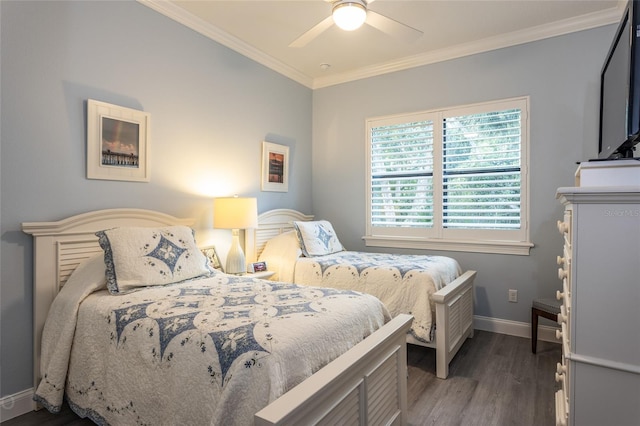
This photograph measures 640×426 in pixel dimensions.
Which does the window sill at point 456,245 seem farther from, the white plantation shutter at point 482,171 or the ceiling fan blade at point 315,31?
the ceiling fan blade at point 315,31

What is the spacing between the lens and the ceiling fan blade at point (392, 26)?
237cm

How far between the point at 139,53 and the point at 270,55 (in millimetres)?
1503

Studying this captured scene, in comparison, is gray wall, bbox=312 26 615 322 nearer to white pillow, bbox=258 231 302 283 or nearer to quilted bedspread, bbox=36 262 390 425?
white pillow, bbox=258 231 302 283

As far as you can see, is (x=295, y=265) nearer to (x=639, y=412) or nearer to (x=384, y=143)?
(x=384, y=143)

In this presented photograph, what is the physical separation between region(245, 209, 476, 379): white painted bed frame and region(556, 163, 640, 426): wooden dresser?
3.67 feet

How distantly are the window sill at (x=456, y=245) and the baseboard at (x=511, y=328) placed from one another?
2.18 ft

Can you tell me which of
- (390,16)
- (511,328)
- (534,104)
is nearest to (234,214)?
(390,16)

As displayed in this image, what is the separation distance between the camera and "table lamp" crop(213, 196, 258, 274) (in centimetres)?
306

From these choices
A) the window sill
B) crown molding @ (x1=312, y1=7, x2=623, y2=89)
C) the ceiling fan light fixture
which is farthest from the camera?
the window sill

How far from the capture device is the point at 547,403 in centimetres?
222

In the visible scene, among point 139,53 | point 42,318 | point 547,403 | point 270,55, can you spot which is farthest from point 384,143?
point 42,318

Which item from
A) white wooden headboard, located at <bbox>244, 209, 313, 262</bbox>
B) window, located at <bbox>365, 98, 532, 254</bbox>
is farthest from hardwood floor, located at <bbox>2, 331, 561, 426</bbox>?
white wooden headboard, located at <bbox>244, 209, 313, 262</bbox>

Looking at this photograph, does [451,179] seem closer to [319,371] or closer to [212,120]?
[212,120]

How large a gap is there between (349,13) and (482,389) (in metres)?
2.61
